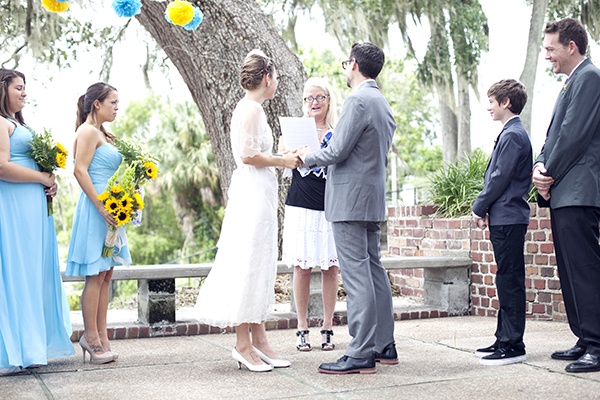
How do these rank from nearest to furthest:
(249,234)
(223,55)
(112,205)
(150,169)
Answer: (249,234), (112,205), (150,169), (223,55)

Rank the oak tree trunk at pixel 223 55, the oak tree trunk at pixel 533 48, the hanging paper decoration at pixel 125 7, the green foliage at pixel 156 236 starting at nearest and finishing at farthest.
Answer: the hanging paper decoration at pixel 125 7 → the oak tree trunk at pixel 223 55 → the oak tree trunk at pixel 533 48 → the green foliage at pixel 156 236

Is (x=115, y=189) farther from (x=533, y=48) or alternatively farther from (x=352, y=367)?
(x=533, y=48)

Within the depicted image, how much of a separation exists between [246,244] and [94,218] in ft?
3.60

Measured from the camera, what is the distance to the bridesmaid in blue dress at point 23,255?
181 inches

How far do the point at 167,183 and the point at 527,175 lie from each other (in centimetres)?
2197

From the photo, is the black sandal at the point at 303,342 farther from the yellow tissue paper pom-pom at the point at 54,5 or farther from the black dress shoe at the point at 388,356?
the yellow tissue paper pom-pom at the point at 54,5

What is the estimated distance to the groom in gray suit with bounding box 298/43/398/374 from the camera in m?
4.48

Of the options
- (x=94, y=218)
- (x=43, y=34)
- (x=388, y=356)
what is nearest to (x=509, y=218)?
(x=388, y=356)

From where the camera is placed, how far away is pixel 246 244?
182 inches

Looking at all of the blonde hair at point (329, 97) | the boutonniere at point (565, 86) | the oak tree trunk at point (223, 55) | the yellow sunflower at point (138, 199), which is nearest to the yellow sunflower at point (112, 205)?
the yellow sunflower at point (138, 199)

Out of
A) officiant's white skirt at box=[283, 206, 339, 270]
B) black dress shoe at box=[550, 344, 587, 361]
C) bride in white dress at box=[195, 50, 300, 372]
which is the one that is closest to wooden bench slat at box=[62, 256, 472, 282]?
officiant's white skirt at box=[283, 206, 339, 270]

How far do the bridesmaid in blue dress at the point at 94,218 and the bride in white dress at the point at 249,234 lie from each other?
764mm

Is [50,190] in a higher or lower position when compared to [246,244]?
higher

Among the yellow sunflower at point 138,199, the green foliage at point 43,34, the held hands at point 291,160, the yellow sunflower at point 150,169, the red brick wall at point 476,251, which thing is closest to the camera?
the held hands at point 291,160
